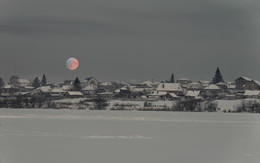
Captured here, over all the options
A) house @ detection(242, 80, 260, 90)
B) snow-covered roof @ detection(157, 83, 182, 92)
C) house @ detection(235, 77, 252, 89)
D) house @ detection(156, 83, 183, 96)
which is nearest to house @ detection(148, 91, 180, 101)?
house @ detection(156, 83, 183, 96)

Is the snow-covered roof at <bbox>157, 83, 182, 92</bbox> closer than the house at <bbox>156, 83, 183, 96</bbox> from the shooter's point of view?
No

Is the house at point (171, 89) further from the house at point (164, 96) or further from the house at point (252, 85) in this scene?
the house at point (252, 85)

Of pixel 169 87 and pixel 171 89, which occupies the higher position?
pixel 169 87

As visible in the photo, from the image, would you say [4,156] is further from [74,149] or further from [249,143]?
[249,143]

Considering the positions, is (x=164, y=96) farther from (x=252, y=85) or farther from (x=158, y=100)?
(x=252, y=85)

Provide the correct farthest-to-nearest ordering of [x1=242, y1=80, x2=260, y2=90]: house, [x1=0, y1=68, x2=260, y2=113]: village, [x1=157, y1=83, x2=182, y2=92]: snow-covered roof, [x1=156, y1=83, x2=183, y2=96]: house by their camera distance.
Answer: [x1=157, y1=83, x2=182, y2=92]: snow-covered roof < [x1=156, y1=83, x2=183, y2=96]: house < [x1=242, y1=80, x2=260, y2=90]: house < [x1=0, y1=68, x2=260, y2=113]: village

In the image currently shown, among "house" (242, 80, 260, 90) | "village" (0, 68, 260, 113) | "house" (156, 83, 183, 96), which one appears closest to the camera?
"village" (0, 68, 260, 113)

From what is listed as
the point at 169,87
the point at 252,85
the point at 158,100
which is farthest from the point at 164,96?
the point at 252,85

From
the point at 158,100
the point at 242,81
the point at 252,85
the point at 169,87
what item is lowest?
the point at 158,100

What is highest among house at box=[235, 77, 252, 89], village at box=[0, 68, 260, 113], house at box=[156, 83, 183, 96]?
house at box=[235, 77, 252, 89]

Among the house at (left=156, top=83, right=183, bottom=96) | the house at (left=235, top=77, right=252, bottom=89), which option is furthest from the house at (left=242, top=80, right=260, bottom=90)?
the house at (left=156, top=83, right=183, bottom=96)

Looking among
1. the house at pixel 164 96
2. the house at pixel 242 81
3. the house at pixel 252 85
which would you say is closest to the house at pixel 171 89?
the house at pixel 164 96

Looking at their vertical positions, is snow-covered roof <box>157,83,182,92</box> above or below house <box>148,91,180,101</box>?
above

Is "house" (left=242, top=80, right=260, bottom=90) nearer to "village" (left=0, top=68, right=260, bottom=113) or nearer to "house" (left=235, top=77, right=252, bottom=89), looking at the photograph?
"village" (left=0, top=68, right=260, bottom=113)
